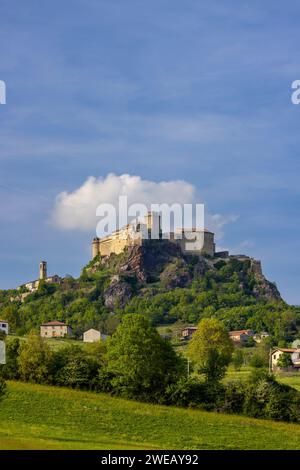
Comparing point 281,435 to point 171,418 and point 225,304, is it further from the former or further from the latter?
point 225,304

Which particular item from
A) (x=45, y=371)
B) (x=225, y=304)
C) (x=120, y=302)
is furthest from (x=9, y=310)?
(x=45, y=371)

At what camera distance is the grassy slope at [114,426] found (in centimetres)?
4393

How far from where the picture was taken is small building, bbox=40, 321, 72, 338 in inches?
6491

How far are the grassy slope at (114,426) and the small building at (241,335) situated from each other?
298 ft

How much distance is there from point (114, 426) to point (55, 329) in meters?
117

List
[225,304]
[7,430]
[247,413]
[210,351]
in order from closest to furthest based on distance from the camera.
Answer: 1. [7,430]
2. [247,413]
3. [210,351]
4. [225,304]

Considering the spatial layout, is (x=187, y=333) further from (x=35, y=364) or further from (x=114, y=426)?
(x=114, y=426)

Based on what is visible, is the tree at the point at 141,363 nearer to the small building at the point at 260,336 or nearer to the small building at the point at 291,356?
the small building at the point at 291,356

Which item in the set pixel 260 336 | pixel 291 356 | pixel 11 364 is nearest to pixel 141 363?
pixel 11 364

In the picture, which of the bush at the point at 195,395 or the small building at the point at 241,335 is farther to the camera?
the small building at the point at 241,335

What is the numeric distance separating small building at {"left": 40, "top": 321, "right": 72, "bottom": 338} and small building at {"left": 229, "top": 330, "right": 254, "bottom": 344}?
32064 millimetres


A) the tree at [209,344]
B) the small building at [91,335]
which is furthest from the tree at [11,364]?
the small building at [91,335]

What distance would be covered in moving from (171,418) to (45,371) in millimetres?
17027
